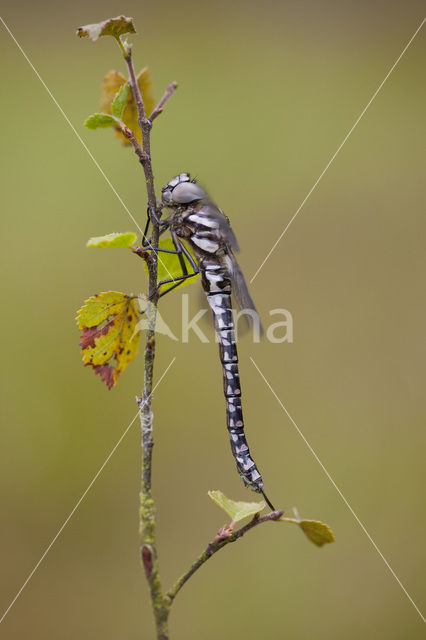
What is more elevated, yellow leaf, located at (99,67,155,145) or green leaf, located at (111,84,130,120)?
yellow leaf, located at (99,67,155,145)

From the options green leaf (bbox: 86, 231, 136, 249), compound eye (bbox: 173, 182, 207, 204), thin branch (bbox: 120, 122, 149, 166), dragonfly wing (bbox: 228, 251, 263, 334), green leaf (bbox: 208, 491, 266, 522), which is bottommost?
green leaf (bbox: 208, 491, 266, 522)

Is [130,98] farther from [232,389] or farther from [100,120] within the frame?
[232,389]

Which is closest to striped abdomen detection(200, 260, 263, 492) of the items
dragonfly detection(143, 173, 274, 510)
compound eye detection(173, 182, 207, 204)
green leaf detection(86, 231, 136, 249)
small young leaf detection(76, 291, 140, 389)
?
dragonfly detection(143, 173, 274, 510)

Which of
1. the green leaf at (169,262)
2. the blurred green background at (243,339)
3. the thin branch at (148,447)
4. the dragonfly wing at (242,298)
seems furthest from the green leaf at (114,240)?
the blurred green background at (243,339)

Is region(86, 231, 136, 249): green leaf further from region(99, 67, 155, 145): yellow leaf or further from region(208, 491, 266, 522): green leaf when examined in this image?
region(208, 491, 266, 522): green leaf

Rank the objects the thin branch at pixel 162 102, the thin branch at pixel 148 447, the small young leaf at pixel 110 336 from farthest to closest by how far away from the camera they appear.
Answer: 1. the small young leaf at pixel 110 336
2. the thin branch at pixel 162 102
3. the thin branch at pixel 148 447

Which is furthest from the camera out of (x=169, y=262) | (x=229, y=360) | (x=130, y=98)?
(x=229, y=360)

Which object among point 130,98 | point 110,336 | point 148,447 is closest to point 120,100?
point 130,98

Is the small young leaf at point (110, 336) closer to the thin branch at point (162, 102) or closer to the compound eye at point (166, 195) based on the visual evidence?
the thin branch at point (162, 102)
